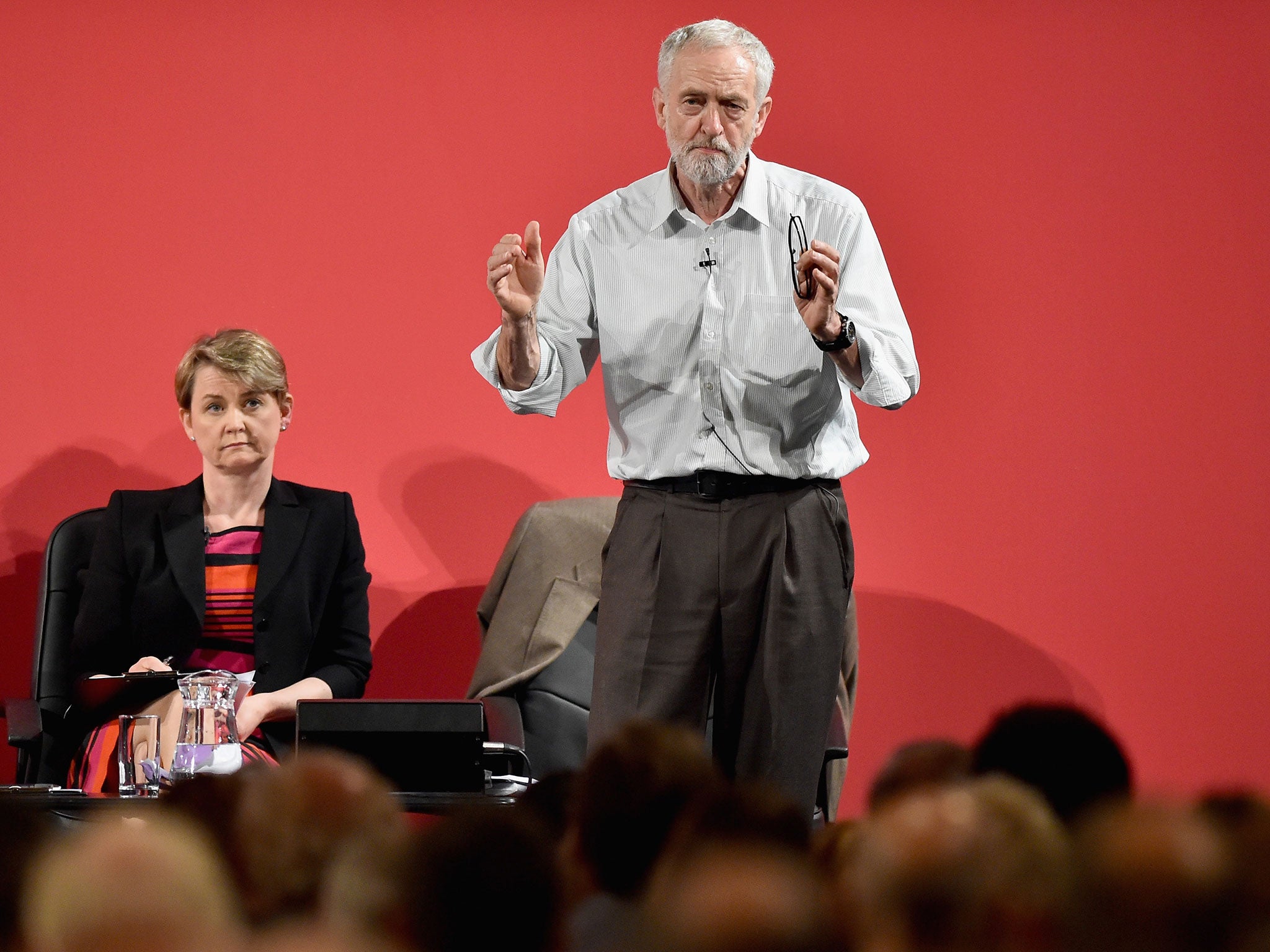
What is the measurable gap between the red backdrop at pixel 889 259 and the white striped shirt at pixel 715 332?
41.2 inches

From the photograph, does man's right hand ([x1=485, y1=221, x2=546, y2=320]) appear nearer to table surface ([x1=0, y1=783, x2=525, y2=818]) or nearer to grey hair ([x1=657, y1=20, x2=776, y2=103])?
grey hair ([x1=657, y1=20, x2=776, y2=103])

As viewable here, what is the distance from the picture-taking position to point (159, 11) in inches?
128

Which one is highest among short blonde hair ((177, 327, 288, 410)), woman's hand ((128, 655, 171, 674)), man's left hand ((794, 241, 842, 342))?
man's left hand ((794, 241, 842, 342))

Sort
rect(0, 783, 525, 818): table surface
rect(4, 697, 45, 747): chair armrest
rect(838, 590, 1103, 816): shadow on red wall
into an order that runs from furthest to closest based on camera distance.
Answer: rect(838, 590, 1103, 816): shadow on red wall, rect(4, 697, 45, 747): chair armrest, rect(0, 783, 525, 818): table surface

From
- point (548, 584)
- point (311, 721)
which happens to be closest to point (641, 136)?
point (548, 584)

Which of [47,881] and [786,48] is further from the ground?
[786,48]

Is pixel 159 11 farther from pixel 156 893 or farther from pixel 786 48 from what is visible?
pixel 156 893

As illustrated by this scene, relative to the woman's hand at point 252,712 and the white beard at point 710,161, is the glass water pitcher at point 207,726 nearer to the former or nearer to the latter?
the woman's hand at point 252,712

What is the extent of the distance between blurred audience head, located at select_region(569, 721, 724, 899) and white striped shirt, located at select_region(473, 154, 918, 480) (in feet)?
4.07

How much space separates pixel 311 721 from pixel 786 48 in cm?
218

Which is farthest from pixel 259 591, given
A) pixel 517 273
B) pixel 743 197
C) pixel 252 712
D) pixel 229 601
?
pixel 743 197

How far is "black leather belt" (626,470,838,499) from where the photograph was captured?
2.10 m

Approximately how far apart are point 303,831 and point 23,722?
213 centimetres

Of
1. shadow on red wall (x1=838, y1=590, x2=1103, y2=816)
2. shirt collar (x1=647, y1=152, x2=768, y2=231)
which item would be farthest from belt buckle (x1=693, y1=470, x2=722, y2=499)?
shadow on red wall (x1=838, y1=590, x2=1103, y2=816)
